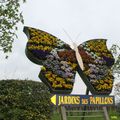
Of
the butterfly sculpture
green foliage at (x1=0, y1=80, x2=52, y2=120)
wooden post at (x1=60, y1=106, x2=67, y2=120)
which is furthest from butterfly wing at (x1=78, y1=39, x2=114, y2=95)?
green foliage at (x1=0, y1=80, x2=52, y2=120)

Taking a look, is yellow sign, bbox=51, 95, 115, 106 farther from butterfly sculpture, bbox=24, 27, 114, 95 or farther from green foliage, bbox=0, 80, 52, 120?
green foliage, bbox=0, 80, 52, 120

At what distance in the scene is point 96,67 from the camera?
17.8 meters

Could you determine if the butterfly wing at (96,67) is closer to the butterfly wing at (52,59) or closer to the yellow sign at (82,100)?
the yellow sign at (82,100)

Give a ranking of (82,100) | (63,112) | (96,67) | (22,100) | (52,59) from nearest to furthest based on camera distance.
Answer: (22,100)
(63,112)
(82,100)
(52,59)
(96,67)

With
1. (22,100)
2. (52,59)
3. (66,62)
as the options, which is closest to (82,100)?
(66,62)

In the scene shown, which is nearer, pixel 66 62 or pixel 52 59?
pixel 52 59

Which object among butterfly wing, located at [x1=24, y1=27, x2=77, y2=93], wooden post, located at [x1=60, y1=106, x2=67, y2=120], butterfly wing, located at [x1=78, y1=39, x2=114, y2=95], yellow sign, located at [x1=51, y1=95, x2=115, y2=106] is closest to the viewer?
yellow sign, located at [x1=51, y1=95, x2=115, y2=106]

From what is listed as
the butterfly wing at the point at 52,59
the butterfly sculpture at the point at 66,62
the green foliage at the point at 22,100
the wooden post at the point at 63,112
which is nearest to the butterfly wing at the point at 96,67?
the butterfly sculpture at the point at 66,62

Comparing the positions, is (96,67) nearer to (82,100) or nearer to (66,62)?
(66,62)

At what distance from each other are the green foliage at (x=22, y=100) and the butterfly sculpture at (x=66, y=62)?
4.02 m

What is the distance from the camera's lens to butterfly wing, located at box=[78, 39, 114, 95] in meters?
17.4

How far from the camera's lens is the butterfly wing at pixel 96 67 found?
57.0 ft

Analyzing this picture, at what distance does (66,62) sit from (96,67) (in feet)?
6.14

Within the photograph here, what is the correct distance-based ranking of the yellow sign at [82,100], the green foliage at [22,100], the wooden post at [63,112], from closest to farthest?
the green foliage at [22,100]
the yellow sign at [82,100]
the wooden post at [63,112]
